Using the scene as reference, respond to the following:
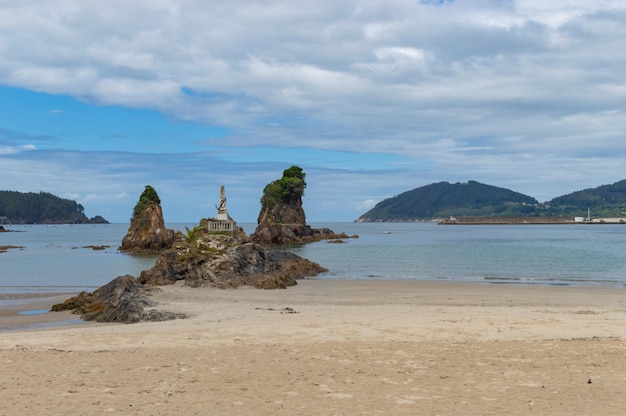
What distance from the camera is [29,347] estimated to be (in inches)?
654

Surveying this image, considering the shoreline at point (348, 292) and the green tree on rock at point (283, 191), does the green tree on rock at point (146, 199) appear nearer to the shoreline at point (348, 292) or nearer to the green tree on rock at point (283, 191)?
the green tree on rock at point (283, 191)

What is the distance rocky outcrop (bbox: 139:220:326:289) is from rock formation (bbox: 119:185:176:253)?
185 ft

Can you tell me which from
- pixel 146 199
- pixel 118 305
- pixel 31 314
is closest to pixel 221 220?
pixel 31 314

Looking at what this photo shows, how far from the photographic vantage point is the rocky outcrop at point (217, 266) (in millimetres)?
38938

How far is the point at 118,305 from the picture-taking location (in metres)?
25.8

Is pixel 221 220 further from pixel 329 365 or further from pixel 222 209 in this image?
pixel 329 365

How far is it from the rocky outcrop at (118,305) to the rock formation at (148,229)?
67.7 metres

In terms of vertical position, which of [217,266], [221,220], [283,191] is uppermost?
[283,191]

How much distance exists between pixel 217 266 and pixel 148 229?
6419cm

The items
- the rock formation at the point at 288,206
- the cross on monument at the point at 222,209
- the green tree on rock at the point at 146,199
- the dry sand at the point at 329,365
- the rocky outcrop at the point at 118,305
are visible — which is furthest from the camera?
the rock formation at the point at 288,206

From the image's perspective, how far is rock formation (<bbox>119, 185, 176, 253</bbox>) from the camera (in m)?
98.6

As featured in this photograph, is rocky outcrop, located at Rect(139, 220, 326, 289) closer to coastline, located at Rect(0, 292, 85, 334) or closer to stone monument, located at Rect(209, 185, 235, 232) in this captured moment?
coastline, located at Rect(0, 292, 85, 334)

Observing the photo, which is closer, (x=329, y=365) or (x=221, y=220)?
(x=329, y=365)

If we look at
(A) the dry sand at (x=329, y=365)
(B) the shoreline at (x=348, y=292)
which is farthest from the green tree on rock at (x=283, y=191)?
(A) the dry sand at (x=329, y=365)
